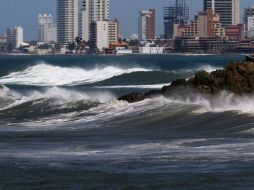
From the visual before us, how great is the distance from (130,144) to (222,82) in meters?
9.86

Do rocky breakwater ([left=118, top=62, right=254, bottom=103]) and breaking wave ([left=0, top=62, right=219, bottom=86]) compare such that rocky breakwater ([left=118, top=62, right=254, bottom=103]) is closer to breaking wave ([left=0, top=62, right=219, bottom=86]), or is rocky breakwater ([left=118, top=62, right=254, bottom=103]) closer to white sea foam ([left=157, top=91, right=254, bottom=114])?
white sea foam ([left=157, top=91, right=254, bottom=114])

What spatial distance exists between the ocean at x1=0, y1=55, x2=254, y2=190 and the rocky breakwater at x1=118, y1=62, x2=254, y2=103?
30 centimetres

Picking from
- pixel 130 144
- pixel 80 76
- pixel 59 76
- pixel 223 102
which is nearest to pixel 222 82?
pixel 223 102

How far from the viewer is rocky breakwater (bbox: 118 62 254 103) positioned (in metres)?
31.2

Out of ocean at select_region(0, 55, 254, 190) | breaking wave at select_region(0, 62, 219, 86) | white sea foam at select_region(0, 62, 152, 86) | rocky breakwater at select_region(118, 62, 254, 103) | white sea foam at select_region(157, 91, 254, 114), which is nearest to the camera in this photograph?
ocean at select_region(0, 55, 254, 190)

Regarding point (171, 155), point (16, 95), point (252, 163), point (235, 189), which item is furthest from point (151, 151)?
point (16, 95)

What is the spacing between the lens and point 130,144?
22.8 meters

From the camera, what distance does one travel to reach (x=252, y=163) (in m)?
18.5

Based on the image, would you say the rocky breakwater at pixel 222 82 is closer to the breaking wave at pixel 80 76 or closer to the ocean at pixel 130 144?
the ocean at pixel 130 144

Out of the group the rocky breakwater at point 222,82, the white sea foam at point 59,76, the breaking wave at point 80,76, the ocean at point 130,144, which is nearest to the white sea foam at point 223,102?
the ocean at point 130,144

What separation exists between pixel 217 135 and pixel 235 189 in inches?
317

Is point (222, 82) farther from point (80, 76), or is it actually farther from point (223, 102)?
point (80, 76)

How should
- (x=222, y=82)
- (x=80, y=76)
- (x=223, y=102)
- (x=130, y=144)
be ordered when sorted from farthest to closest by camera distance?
(x=80, y=76)
(x=222, y=82)
(x=223, y=102)
(x=130, y=144)

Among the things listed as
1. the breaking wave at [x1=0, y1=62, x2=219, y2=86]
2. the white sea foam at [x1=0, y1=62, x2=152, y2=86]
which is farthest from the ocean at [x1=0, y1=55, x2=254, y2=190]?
the white sea foam at [x1=0, y1=62, x2=152, y2=86]
